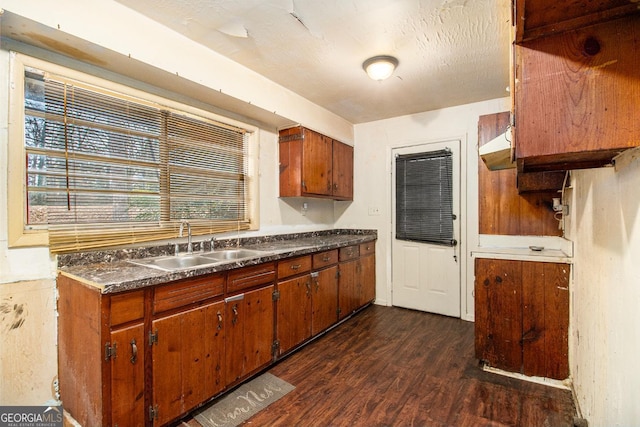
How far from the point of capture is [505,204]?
272cm

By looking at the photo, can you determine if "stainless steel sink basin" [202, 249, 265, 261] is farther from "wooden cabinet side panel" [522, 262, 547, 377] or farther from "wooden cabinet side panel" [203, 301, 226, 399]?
"wooden cabinet side panel" [522, 262, 547, 377]

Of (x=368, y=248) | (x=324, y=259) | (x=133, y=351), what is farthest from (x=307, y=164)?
(x=133, y=351)

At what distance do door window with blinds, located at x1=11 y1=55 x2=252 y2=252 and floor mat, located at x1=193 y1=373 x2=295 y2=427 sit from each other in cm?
127

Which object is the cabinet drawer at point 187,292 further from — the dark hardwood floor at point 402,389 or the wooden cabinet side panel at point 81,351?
the dark hardwood floor at point 402,389

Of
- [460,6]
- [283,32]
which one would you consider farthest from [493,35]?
[283,32]

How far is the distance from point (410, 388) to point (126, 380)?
71.6 inches

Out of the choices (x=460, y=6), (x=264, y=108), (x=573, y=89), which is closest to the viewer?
(x=573, y=89)

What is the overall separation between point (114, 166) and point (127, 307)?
3.48ft

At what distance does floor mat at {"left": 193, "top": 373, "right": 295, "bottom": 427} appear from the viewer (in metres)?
1.82

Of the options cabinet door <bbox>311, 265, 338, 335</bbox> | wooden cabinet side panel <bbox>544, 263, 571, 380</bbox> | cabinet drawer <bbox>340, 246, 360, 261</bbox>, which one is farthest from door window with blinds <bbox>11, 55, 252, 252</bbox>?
wooden cabinet side panel <bbox>544, 263, 571, 380</bbox>

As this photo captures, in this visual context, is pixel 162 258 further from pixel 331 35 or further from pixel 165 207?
pixel 331 35

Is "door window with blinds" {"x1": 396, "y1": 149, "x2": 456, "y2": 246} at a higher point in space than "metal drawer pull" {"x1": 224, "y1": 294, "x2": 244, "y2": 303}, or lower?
higher

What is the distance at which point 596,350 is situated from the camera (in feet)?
4.89

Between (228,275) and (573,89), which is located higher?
(573,89)
